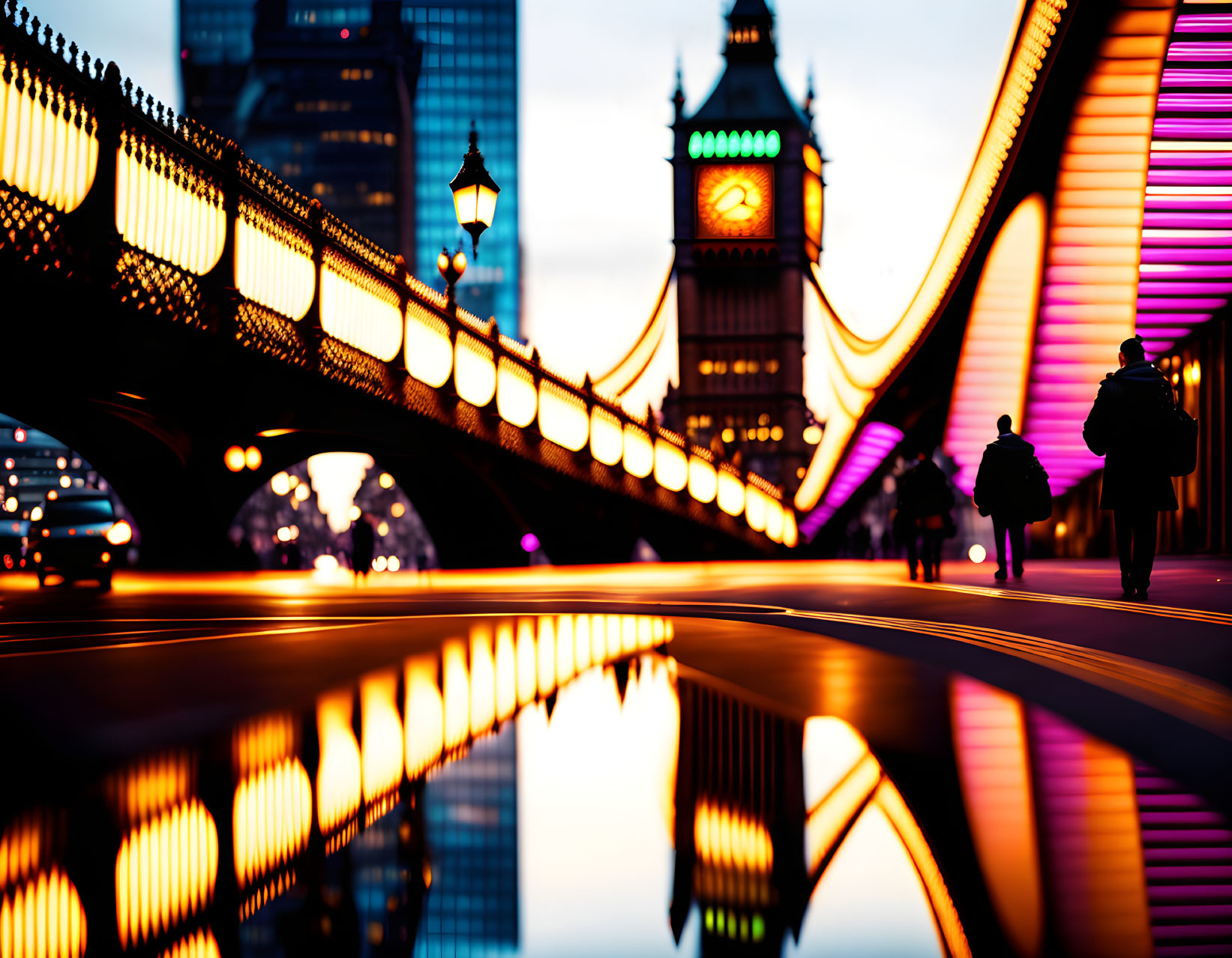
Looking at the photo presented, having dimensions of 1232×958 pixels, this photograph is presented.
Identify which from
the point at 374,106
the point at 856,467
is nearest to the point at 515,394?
the point at 856,467

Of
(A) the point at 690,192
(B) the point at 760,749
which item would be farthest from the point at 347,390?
(A) the point at 690,192

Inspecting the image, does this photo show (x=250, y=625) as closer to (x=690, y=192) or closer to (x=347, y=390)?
(x=347, y=390)

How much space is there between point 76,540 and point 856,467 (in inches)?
1508

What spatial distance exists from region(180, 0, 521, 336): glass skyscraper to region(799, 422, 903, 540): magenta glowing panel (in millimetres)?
85426

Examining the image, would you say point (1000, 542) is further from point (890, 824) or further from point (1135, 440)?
point (890, 824)

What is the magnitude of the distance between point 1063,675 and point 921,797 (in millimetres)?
2692

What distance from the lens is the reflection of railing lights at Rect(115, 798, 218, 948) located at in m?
2.40

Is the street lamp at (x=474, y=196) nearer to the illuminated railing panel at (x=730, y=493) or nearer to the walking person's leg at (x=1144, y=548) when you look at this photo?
the walking person's leg at (x=1144, y=548)

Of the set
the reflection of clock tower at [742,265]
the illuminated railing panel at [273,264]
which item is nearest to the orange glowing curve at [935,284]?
the illuminated railing panel at [273,264]

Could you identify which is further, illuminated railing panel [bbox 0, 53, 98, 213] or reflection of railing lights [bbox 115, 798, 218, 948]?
illuminated railing panel [bbox 0, 53, 98, 213]

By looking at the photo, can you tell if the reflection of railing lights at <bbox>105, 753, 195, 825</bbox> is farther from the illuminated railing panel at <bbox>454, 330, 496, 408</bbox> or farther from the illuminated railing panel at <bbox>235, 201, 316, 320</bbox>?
the illuminated railing panel at <bbox>454, 330, 496, 408</bbox>

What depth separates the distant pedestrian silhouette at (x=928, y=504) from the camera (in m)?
13.2

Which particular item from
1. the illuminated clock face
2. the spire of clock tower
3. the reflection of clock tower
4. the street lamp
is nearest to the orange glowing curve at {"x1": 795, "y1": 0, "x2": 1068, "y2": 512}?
the street lamp

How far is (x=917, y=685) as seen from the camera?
19.5 feet
